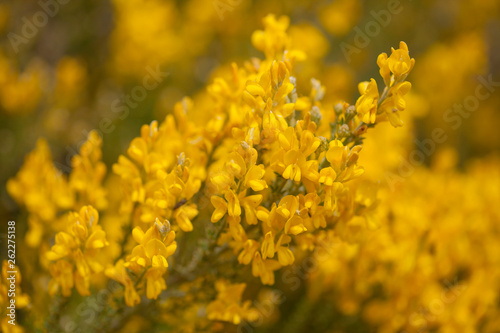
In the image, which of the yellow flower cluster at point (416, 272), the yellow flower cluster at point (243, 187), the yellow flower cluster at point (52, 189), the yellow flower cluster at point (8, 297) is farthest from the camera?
the yellow flower cluster at point (416, 272)

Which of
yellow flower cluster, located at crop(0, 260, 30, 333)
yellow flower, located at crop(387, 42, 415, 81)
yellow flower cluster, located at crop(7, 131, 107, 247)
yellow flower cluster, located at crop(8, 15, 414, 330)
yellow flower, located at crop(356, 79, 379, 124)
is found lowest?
yellow flower cluster, located at crop(0, 260, 30, 333)

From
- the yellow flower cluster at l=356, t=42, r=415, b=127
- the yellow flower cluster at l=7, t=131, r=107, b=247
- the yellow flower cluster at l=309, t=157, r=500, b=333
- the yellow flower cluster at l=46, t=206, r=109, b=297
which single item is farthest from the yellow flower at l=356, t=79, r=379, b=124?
the yellow flower cluster at l=7, t=131, r=107, b=247

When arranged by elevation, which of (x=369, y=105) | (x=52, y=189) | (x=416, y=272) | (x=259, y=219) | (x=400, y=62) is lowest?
(x=52, y=189)

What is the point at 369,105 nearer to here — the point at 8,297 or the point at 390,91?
the point at 390,91

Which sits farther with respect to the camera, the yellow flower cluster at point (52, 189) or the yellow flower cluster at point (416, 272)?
the yellow flower cluster at point (416, 272)

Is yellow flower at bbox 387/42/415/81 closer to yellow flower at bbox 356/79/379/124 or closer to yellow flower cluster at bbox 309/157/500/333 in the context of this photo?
yellow flower at bbox 356/79/379/124

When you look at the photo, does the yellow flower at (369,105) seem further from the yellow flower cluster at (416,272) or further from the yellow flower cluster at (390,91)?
the yellow flower cluster at (416,272)

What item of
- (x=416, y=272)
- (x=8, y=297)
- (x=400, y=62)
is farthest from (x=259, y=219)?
(x=416, y=272)

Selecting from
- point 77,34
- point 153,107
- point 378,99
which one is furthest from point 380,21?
point 378,99

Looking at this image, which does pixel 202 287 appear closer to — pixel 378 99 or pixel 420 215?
pixel 378 99

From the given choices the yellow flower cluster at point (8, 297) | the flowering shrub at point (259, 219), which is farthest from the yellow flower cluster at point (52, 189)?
the yellow flower cluster at point (8, 297)

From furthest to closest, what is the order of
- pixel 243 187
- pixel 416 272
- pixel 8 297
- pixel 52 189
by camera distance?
pixel 416 272 < pixel 52 189 < pixel 8 297 < pixel 243 187
